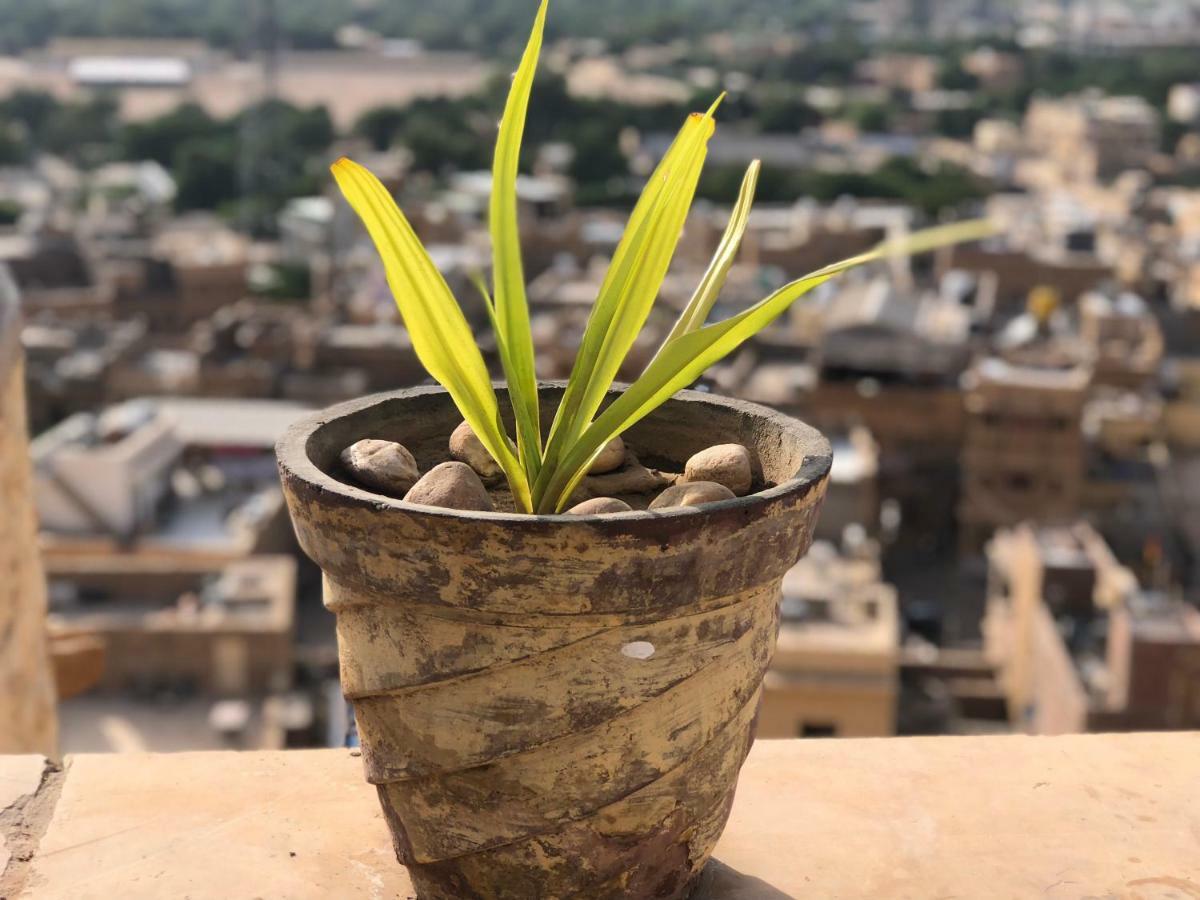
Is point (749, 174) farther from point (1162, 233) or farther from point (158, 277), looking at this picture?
point (1162, 233)

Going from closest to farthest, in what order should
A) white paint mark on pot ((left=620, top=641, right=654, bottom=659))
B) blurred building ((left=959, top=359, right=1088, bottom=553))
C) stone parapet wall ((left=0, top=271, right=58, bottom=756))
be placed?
white paint mark on pot ((left=620, top=641, right=654, bottom=659)) → stone parapet wall ((left=0, top=271, right=58, bottom=756)) → blurred building ((left=959, top=359, right=1088, bottom=553))

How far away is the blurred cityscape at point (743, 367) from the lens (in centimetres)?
1412

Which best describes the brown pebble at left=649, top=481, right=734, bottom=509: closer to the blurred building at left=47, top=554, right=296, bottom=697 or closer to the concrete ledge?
the concrete ledge

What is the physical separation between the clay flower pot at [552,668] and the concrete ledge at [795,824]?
265 mm

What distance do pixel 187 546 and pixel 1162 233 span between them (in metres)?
27.1

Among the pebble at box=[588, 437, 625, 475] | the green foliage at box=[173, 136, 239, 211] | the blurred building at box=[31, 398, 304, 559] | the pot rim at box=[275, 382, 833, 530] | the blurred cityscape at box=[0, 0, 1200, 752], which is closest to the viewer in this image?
the pot rim at box=[275, 382, 833, 530]

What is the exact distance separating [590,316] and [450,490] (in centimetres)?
28

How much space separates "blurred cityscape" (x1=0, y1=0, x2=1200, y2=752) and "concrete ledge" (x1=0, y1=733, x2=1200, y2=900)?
1.46m

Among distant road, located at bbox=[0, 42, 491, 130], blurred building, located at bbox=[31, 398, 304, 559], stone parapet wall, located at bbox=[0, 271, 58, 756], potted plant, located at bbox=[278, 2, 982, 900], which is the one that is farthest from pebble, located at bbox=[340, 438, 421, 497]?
distant road, located at bbox=[0, 42, 491, 130]

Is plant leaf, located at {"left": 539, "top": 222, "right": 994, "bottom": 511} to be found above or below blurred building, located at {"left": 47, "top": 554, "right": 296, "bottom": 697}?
above

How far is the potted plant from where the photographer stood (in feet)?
6.21

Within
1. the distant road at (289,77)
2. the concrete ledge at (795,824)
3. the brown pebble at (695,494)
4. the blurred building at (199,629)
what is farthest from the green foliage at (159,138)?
the brown pebble at (695,494)

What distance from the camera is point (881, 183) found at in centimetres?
4581

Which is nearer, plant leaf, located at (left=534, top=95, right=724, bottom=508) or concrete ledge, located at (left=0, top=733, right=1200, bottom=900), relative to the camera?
plant leaf, located at (left=534, top=95, right=724, bottom=508)
